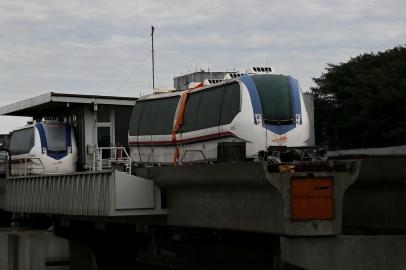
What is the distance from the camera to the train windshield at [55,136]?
3325 centimetres

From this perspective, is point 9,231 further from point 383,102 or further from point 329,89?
point 329,89

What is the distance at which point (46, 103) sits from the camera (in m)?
33.7

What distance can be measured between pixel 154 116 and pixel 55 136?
10748mm

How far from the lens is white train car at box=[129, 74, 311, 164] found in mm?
19234

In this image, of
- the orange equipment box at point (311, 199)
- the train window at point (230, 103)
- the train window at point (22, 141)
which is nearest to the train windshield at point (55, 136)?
the train window at point (22, 141)

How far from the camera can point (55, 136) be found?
1323 inches

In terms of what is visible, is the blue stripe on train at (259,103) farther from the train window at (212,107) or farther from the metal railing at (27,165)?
the metal railing at (27,165)

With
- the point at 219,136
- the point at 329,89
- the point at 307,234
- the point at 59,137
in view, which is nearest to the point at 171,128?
the point at 219,136

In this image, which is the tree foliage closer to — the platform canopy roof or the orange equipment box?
the platform canopy roof

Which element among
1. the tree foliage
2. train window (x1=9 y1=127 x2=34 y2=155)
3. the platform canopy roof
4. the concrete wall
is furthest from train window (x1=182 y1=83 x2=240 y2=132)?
the tree foliage

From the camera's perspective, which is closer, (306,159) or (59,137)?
(306,159)

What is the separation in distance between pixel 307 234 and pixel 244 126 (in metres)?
5.44

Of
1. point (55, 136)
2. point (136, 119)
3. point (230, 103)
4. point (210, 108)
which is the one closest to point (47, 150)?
point (55, 136)

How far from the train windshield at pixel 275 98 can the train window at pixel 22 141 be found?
16.3 m
